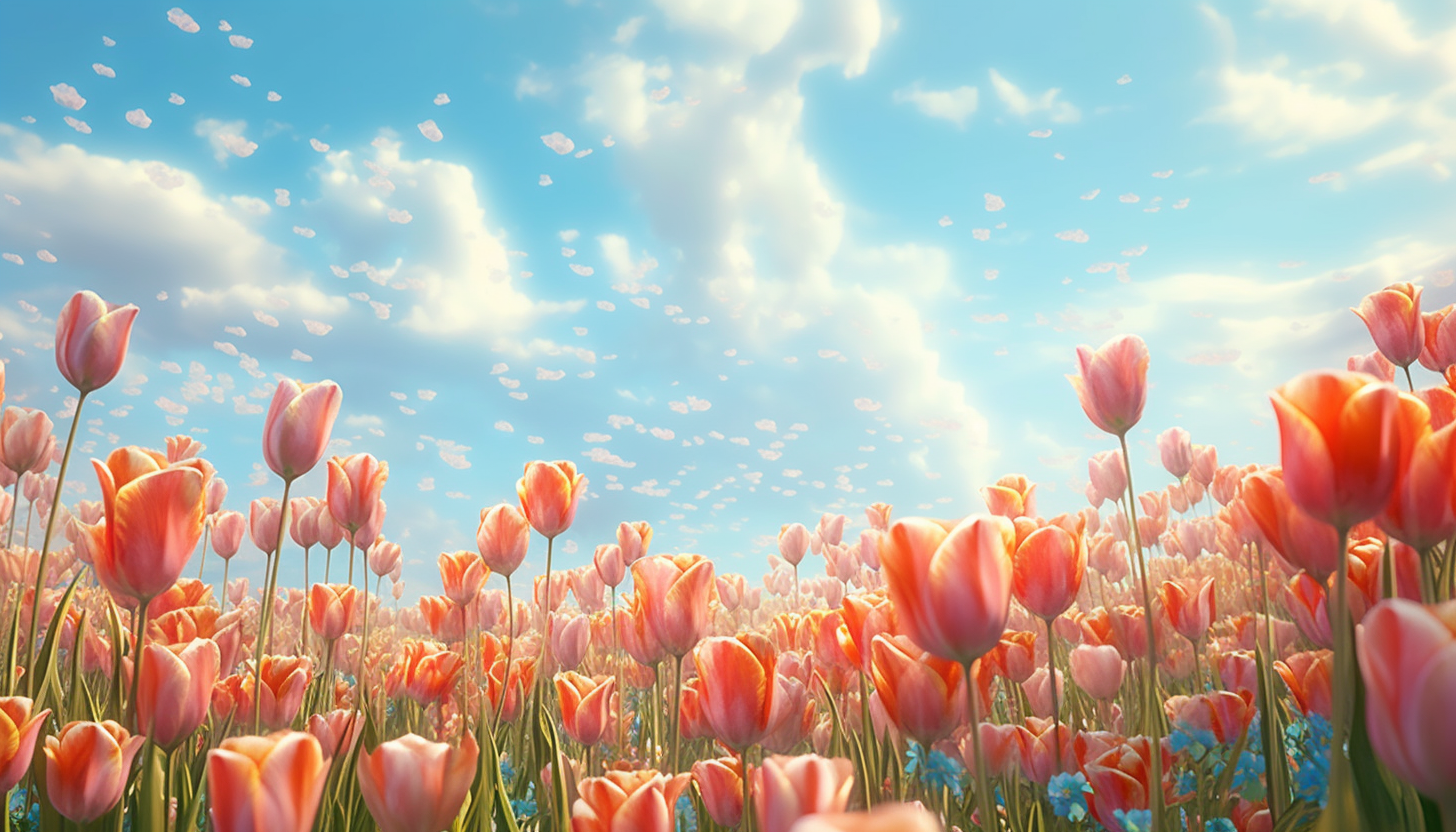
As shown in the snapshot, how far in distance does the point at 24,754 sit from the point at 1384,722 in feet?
7.81

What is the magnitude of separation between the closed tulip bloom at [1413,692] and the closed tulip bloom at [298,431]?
2177mm

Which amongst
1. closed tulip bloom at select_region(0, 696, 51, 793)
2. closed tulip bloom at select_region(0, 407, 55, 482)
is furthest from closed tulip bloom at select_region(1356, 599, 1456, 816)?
closed tulip bloom at select_region(0, 407, 55, 482)

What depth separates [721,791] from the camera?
1.82 m

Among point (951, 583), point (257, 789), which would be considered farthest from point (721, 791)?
point (257, 789)

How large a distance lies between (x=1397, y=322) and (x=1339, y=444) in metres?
3.18

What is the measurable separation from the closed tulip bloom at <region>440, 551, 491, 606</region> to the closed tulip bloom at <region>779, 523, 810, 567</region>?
14.3 ft

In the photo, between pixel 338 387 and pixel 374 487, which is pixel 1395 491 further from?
pixel 374 487

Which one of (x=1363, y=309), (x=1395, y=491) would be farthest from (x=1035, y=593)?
(x=1363, y=309)

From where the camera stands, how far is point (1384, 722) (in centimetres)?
85

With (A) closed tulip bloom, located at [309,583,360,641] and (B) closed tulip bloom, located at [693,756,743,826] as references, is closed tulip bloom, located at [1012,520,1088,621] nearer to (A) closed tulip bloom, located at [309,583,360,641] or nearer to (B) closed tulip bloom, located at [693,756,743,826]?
(B) closed tulip bloom, located at [693,756,743,826]

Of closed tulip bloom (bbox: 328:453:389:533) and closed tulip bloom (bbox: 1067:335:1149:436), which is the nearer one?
closed tulip bloom (bbox: 1067:335:1149:436)

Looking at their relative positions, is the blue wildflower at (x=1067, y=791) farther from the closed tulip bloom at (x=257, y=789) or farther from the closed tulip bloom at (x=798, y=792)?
the closed tulip bloom at (x=257, y=789)

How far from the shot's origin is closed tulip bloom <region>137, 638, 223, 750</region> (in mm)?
1785

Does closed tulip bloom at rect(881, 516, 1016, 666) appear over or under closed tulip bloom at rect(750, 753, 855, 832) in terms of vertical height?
over
